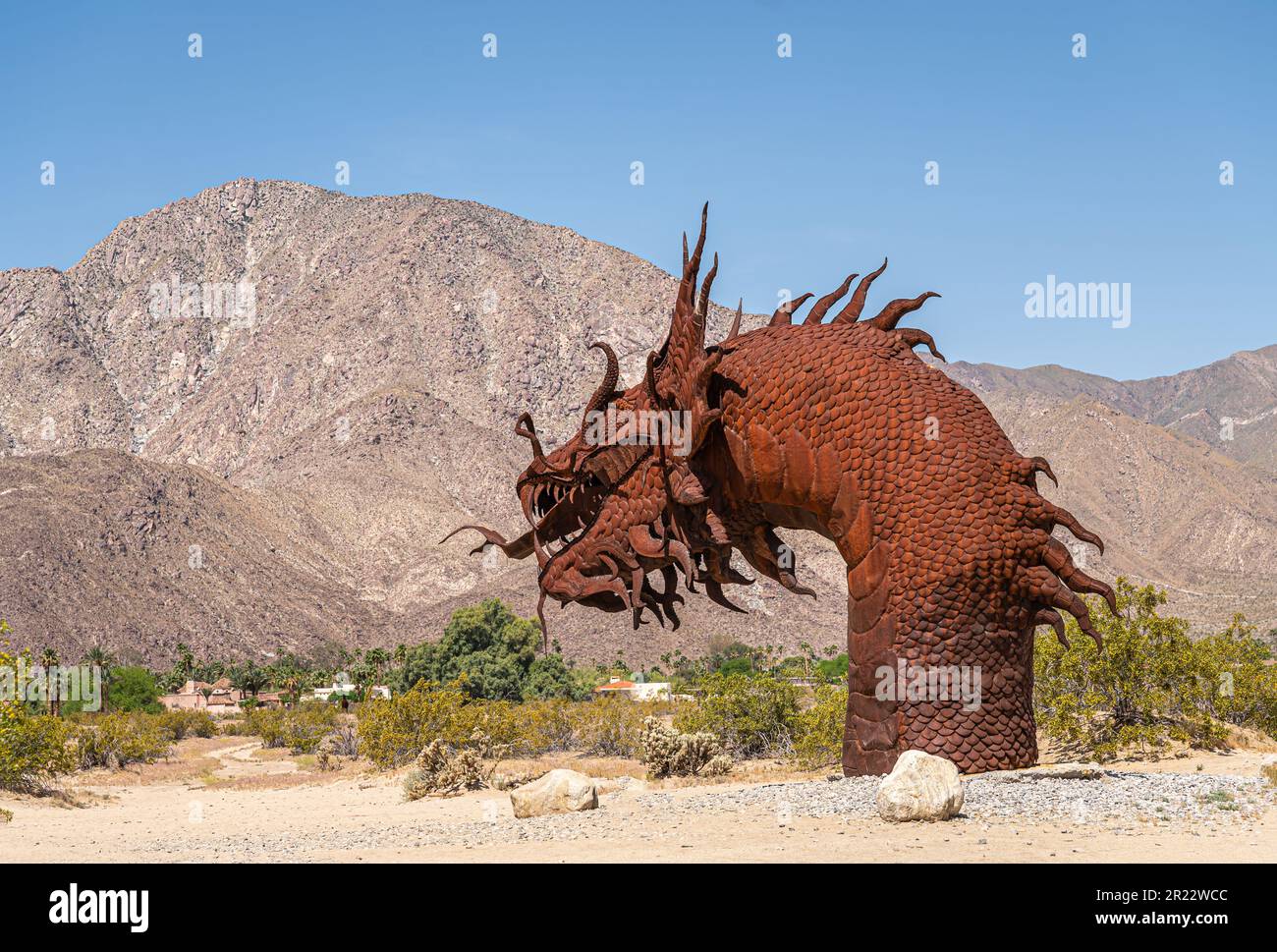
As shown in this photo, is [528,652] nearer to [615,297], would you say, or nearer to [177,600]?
[177,600]

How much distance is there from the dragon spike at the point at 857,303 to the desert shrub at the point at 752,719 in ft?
36.9

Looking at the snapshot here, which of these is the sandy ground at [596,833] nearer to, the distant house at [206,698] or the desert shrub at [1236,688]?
the desert shrub at [1236,688]

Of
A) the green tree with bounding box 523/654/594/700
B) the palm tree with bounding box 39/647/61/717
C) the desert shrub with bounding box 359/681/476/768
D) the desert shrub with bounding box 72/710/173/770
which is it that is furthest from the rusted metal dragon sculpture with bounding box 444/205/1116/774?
the green tree with bounding box 523/654/594/700

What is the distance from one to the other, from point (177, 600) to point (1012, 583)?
253 feet

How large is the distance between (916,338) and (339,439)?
339ft

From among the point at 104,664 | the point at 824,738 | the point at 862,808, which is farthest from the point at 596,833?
the point at 104,664

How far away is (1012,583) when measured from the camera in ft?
34.0

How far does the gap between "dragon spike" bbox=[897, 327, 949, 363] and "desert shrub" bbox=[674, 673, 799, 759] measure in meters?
11.3

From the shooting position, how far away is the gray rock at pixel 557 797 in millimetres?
12711
